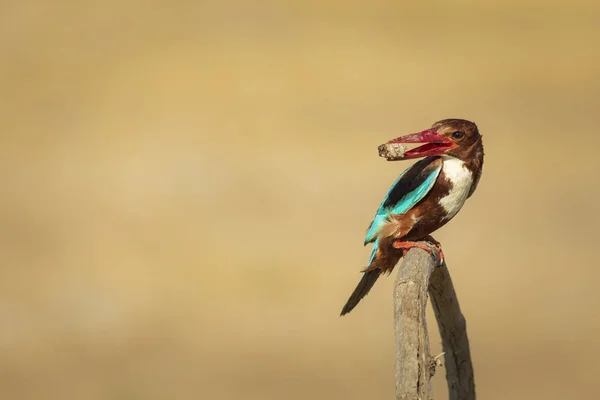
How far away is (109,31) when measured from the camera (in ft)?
42.5

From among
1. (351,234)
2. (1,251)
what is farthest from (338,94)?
(1,251)

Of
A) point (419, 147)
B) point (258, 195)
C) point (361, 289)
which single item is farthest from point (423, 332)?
point (258, 195)

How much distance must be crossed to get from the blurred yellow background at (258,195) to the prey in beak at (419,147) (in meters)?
3.78

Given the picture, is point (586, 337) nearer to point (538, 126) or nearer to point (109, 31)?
point (538, 126)

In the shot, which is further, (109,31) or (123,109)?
(109,31)

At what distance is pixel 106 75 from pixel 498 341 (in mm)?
6154

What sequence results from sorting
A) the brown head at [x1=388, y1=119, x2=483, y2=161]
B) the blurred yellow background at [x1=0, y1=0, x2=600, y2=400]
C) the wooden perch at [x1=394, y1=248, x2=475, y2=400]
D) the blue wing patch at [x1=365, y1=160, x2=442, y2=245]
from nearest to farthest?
the wooden perch at [x1=394, y1=248, x2=475, y2=400] → the brown head at [x1=388, y1=119, x2=483, y2=161] → the blue wing patch at [x1=365, y1=160, x2=442, y2=245] → the blurred yellow background at [x1=0, y1=0, x2=600, y2=400]

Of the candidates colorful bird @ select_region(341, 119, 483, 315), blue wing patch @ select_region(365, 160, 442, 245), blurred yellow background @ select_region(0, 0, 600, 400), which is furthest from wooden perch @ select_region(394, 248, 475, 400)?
blurred yellow background @ select_region(0, 0, 600, 400)

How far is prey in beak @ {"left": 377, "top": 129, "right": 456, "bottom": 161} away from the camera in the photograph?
3621mm

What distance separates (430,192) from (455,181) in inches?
4.3

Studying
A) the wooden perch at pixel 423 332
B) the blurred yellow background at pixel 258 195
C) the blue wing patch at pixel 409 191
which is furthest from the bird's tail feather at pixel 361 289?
the blurred yellow background at pixel 258 195

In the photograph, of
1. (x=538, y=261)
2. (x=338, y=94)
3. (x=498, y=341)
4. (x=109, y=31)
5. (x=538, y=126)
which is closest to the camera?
(x=498, y=341)

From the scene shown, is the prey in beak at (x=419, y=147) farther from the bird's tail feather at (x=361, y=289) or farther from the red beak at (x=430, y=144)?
the bird's tail feather at (x=361, y=289)

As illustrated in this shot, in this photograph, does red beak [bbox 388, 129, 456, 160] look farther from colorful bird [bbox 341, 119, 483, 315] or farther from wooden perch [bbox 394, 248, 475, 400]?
wooden perch [bbox 394, 248, 475, 400]
